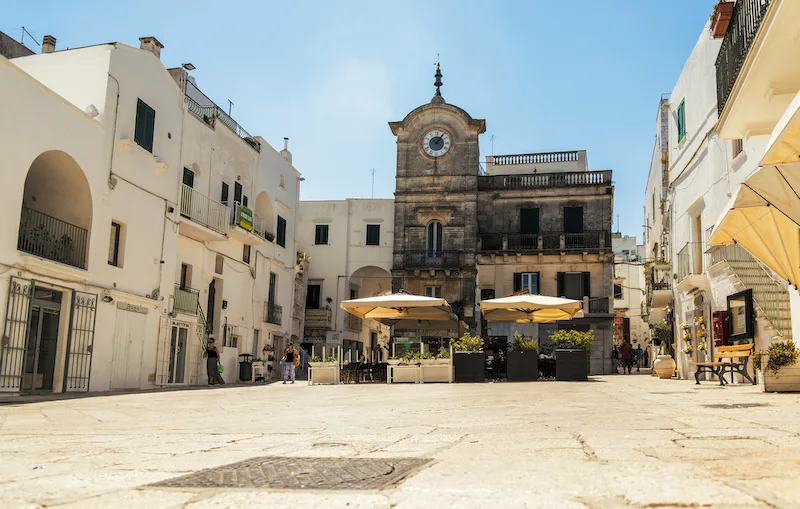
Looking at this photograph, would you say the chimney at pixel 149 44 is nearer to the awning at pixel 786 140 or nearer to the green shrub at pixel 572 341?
the green shrub at pixel 572 341

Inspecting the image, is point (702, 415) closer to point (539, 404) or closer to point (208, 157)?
point (539, 404)

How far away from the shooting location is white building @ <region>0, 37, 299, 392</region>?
1380 centimetres

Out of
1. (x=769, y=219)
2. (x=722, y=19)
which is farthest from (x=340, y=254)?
(x=769, y=219)

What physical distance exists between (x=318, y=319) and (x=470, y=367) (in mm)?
19004

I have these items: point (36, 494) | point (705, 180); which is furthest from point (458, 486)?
point (705, 180)

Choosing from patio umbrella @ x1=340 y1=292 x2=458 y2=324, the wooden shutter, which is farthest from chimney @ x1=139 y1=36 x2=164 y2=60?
the wooden shutter

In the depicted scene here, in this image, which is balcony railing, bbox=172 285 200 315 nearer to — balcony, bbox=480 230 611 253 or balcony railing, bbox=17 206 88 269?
balcony railing, bbox=17 206 88 269

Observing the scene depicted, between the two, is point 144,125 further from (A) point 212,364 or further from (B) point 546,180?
(B) point 546,180

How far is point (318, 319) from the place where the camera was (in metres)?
35.6

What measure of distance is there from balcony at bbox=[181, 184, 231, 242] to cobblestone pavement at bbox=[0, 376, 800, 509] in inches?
535

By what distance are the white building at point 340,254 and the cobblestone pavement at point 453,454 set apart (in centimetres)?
2798

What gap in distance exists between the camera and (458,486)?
2801 mm

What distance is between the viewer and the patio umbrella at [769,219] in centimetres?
809

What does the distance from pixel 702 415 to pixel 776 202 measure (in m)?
3.17
